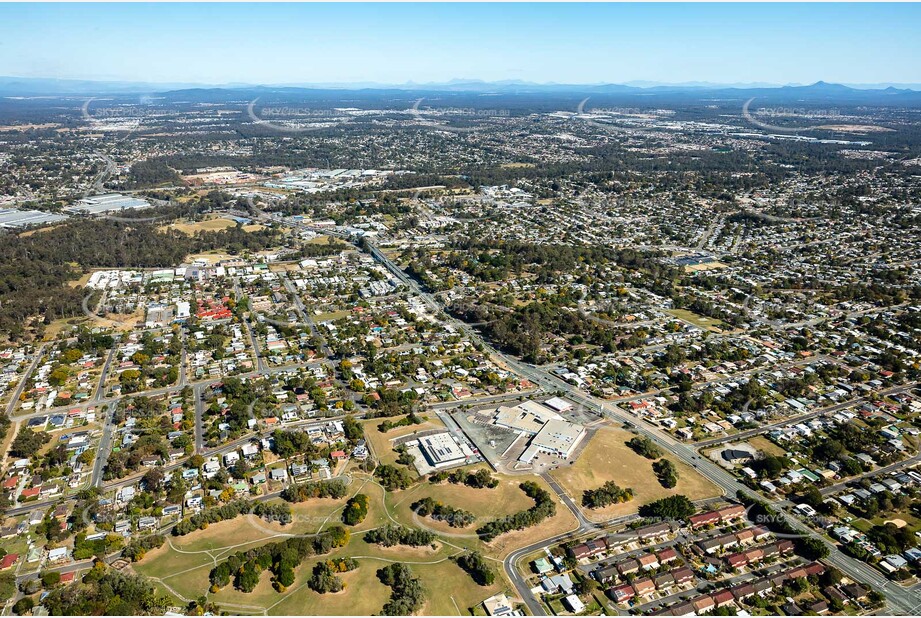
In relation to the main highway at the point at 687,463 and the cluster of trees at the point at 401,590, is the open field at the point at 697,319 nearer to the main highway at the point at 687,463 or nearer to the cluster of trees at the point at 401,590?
the main highway at the point at 687,463

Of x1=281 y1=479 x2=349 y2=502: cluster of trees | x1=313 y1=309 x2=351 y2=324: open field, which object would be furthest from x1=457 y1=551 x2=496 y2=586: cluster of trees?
x1=313 y1=309 x2=351 y2=324: open field

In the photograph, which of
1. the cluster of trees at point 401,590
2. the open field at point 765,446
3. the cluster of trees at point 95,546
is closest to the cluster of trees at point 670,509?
the open field at point 765,446

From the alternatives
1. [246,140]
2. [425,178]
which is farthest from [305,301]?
[246,140]

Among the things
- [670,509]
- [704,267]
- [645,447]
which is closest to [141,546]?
[670,509]

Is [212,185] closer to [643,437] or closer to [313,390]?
[313,390]

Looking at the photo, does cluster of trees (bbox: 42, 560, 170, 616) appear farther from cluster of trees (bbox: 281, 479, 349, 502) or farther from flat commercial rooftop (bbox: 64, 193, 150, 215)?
flat commercial rooftop (bbox: 64, 193, 150, 215)

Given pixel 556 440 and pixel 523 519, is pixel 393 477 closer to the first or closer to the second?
pixel 523 519
